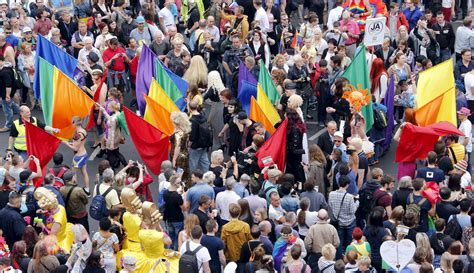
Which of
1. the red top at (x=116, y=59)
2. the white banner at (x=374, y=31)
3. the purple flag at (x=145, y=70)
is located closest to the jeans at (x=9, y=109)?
the red top at (x=116, y=59)

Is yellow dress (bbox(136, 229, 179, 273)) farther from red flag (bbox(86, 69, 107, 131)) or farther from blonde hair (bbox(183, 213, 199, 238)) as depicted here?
red flag (bbox(86, 69, 107, 131))

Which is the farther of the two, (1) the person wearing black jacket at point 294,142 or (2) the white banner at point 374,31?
(2) the white banner at point 374,31

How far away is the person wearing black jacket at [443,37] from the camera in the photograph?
28.0m

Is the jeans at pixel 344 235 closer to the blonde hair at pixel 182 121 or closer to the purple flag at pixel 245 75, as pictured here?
the blonde hair at pixel 182 121

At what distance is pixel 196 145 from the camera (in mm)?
22453

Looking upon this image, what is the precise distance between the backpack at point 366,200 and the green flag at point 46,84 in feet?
22.1

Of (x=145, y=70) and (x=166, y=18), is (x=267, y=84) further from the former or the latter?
(x=166, y=18)

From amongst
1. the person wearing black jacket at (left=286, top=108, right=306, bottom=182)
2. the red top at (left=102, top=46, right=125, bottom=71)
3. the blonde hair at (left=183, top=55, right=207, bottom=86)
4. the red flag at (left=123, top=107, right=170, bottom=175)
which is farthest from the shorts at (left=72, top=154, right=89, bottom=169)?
the red top at (left=102, top=46, right=125, bottom=71)

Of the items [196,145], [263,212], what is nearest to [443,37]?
[196,145]

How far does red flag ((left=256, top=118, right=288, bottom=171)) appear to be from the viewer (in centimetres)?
2145

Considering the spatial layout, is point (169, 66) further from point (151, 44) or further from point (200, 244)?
point (200, 244)

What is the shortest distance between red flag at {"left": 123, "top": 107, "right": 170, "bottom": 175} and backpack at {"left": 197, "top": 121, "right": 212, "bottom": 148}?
2.08 feet

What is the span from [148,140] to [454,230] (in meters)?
6.36

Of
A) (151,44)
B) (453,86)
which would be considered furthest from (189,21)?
(453,86)
